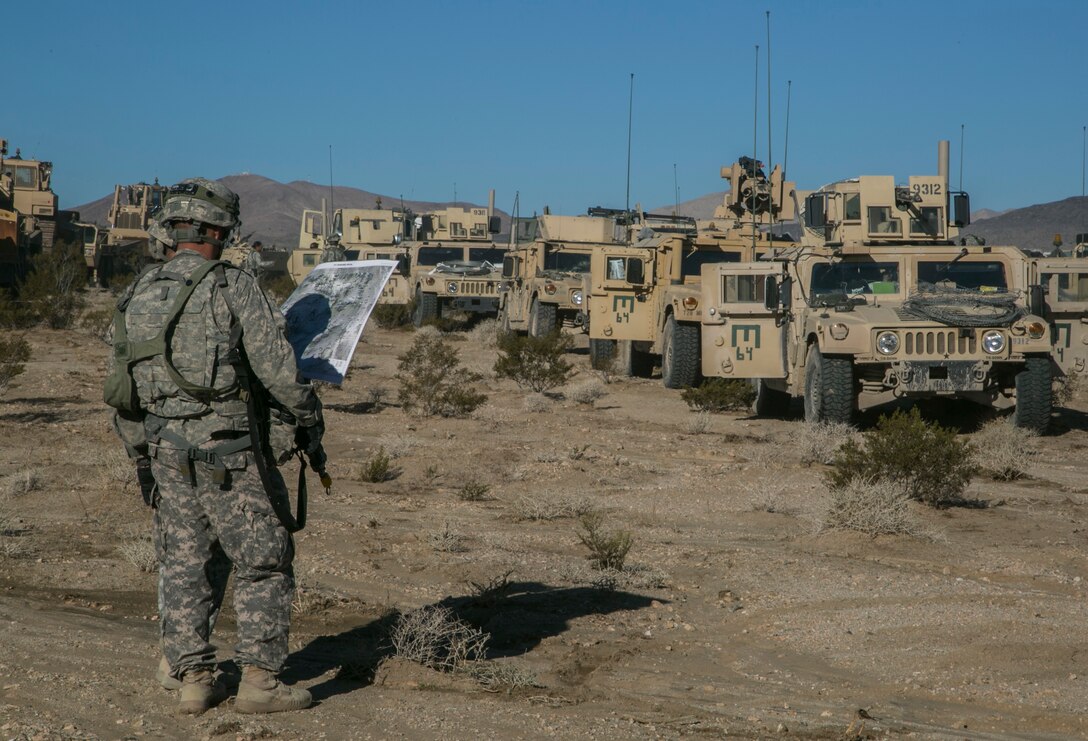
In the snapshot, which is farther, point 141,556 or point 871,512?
point 871,512

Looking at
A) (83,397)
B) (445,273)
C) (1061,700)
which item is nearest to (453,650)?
(1061,700)

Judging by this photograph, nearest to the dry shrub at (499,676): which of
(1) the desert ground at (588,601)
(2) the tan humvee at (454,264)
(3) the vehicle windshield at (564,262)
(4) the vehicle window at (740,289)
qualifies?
(1) the desert ground at (588,601)

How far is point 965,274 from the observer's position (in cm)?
1134

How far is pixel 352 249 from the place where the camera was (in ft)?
82.8

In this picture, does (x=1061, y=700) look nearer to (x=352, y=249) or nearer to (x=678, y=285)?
(x=678, y=285)

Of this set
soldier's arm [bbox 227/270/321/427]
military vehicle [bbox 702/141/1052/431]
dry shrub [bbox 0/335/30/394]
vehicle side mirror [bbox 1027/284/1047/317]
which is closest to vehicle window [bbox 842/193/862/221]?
military vehicle [bbox 702/141/1052/431]

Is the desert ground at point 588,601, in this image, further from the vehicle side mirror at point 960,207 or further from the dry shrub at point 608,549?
the vehicle side mirror at point 960,207

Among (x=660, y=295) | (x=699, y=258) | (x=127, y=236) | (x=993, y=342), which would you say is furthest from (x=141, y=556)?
(x=127, y=236)

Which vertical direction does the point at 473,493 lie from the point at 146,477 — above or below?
below

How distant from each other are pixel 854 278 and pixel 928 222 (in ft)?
4.52

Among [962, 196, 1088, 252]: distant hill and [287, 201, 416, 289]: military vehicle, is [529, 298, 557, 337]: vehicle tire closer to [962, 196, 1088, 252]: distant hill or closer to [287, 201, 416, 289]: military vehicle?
[287, 201, 416, 289]: military vehicle

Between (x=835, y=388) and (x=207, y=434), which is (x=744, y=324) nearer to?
(x=835, y=388)

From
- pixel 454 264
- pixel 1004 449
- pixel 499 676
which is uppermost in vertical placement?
pixel 454 264

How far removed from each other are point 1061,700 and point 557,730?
1.61 m
